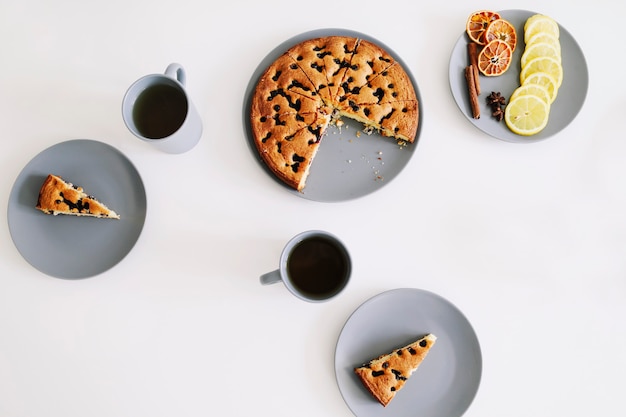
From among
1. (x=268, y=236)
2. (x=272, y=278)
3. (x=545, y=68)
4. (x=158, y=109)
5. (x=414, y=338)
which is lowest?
(x=414, y=338)

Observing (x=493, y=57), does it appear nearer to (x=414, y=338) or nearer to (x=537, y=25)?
(x=537, y=25)

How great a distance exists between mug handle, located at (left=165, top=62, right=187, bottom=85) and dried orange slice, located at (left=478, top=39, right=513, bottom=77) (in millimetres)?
1430

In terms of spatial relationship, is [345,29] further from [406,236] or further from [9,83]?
[9,83]

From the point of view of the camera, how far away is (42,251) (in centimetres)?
219

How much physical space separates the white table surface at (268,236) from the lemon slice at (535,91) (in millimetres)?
227

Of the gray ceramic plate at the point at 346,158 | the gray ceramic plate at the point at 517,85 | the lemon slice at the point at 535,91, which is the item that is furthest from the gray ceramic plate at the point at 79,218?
the lemon slice at the point at 535,91

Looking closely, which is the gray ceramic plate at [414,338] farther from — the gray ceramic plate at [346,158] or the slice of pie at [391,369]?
the gray ceramic plate at [346,158]

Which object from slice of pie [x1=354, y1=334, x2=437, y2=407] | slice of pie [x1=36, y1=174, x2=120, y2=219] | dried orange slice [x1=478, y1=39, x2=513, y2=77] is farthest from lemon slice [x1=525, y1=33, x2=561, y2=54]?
slice of pie [x1=36, y1=174, x2=120, y2=219]

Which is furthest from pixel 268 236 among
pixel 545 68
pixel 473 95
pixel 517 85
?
pixel 545 68

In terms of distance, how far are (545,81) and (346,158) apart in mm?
1057

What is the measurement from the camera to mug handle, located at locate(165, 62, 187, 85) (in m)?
2.12

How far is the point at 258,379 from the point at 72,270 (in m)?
0.99

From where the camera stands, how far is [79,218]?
7.35 ft

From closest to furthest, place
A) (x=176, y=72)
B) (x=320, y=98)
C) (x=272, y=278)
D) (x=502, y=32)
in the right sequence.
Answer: (x=272, y=278)
(x=176, y=72)
(x=320, y=98)
(x=502, y=32)
